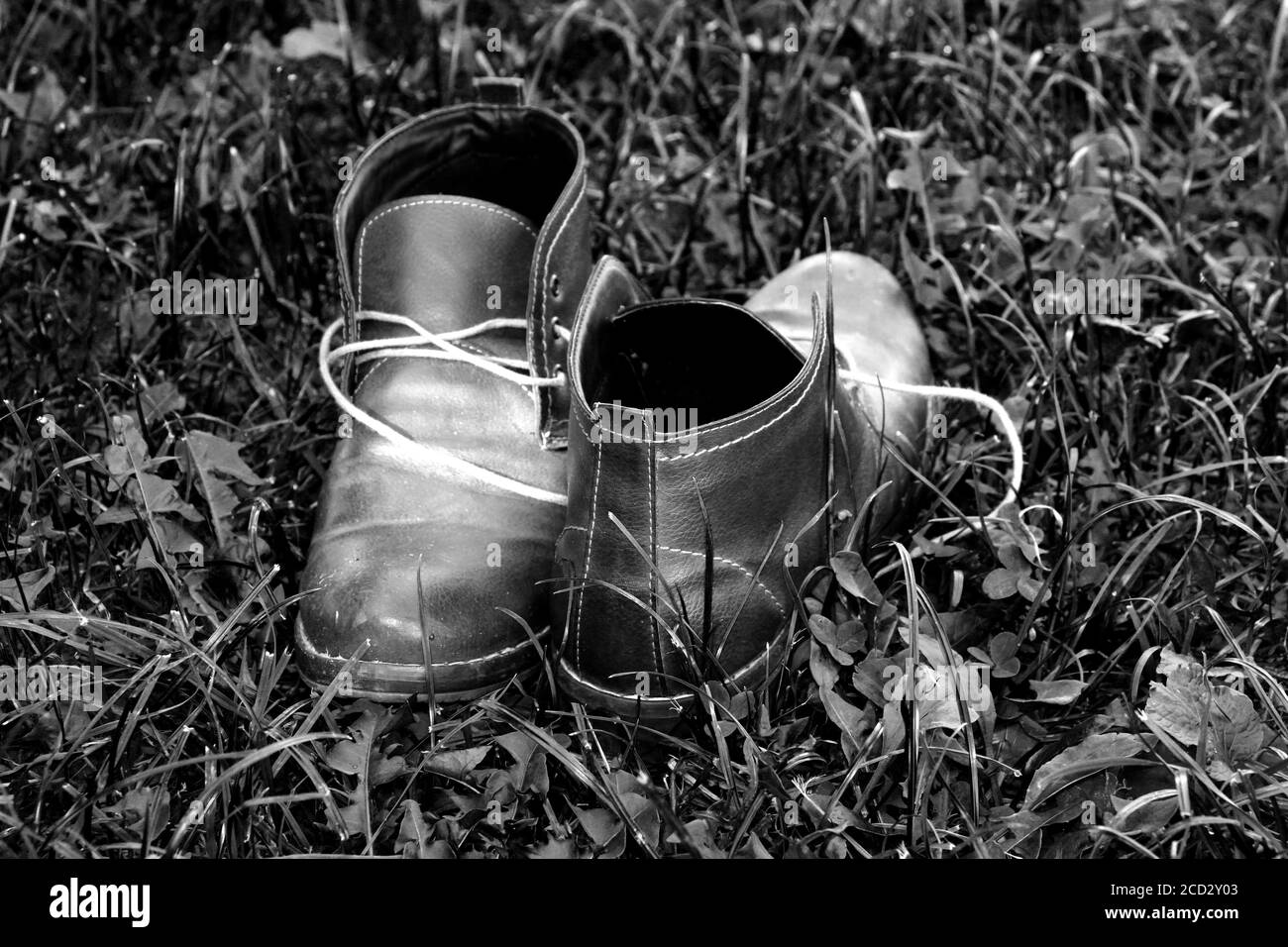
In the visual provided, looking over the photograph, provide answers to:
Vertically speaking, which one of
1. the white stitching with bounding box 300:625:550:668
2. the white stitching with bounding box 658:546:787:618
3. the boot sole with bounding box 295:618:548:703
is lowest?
the boot sole with bounding box 295:618:548:703

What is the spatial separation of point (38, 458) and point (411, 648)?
2.91 ft

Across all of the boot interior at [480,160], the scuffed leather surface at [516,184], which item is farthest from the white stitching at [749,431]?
the boot interior at [480,160]

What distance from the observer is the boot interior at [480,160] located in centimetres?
270

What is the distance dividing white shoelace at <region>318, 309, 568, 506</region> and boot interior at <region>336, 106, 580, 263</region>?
10.2 inches

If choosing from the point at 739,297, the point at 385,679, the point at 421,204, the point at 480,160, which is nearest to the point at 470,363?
the point at 421,204

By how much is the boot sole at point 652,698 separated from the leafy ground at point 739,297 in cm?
5

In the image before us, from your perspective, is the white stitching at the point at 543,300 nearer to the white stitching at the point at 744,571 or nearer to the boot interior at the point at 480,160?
the boot interior at the point at 480,160

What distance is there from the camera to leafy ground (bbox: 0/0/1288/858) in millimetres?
2043

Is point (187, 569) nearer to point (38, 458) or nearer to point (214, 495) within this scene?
point (214, 495)

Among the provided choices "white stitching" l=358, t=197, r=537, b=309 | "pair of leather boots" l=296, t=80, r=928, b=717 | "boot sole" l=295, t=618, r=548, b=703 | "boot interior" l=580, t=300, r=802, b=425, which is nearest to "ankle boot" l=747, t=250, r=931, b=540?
"pair of leather boots" l=296, t=80, r=928, b=717

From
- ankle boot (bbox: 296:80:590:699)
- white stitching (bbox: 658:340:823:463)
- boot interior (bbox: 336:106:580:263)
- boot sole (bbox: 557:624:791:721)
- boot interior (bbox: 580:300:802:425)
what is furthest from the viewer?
boot interior (bbox: 336:106:580:263)

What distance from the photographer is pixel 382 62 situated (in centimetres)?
373

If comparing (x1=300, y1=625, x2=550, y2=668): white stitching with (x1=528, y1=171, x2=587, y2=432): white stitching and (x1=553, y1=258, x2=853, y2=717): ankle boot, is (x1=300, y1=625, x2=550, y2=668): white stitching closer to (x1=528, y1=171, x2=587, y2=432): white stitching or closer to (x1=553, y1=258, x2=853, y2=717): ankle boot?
(x1=553, y1=258, x2=853, y2=717): ankle boot
